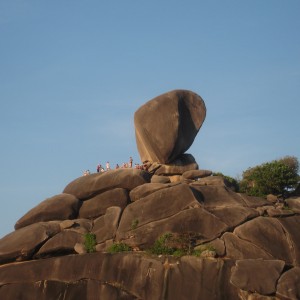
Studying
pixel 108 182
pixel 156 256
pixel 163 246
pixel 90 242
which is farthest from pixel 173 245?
pixel 108 182

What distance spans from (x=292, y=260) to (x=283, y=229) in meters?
1.61

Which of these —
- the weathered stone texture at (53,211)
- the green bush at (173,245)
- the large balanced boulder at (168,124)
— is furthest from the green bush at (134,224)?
the large balanced boulder at (168,124)

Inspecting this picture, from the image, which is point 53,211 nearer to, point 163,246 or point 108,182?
point 108,182

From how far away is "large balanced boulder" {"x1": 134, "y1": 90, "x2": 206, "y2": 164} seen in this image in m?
33.4

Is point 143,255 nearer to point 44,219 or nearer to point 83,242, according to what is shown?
point 83,242

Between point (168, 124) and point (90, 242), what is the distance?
27.5ft

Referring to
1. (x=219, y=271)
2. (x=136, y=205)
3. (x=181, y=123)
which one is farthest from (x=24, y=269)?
(x=181, y=123)

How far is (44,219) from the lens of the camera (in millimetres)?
31656

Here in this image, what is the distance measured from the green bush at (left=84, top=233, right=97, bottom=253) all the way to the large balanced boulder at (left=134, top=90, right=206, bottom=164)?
696 centimetres

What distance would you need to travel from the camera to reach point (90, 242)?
28828mm

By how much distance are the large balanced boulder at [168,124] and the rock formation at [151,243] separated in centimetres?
212

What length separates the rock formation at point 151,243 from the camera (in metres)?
24.4

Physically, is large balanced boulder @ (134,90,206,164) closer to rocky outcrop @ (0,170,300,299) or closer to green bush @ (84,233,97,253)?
rocky outcrop @ (0,170,300,299)

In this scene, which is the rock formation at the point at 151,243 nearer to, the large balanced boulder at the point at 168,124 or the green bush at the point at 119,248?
the green bush at the point at 119,248
